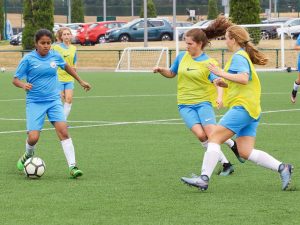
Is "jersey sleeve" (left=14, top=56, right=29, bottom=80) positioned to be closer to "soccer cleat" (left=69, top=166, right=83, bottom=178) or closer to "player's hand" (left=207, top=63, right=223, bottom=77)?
"soccer cleat" (left=69, top=166, right=83, bottom=178)

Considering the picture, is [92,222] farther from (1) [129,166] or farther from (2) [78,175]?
(1) [129,166]

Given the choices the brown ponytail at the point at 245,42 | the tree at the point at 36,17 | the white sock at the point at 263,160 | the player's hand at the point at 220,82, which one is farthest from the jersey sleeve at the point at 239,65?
the tree at the point at 36,17

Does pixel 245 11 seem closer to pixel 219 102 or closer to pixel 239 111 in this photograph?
pixel 219 102

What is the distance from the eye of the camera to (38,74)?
12406 millimetres

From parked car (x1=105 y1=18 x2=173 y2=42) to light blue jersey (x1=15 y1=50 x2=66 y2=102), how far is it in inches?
1891

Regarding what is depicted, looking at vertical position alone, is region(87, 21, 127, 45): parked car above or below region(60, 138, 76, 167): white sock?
below

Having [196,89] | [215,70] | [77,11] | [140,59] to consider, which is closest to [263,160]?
[215,70]

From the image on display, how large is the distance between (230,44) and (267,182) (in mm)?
1846

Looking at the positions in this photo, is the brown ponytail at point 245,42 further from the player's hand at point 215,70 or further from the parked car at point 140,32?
the parked car at point 140,32

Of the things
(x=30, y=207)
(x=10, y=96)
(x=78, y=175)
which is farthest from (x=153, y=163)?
(x=10, y=96)

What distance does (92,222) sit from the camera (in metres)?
8.94

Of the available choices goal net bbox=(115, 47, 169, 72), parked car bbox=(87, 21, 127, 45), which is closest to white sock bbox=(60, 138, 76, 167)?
goal net bbox=(115, 47, 169, 72)

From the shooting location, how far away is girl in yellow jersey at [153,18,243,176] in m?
11.9

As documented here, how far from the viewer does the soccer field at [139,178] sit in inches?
366
